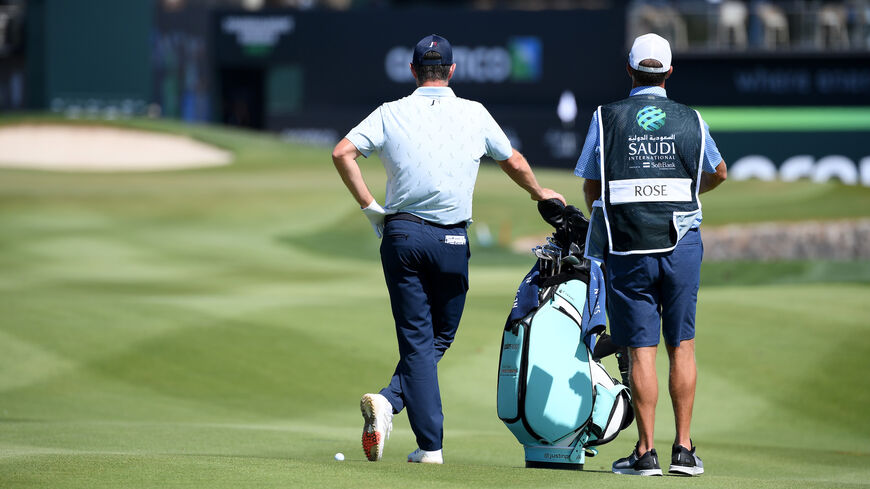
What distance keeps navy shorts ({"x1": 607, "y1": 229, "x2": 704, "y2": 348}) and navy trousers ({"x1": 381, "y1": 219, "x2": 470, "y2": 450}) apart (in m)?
0.74

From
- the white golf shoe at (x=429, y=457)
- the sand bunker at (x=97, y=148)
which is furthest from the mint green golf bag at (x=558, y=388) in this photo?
the sand bunker at (x=97, y=148)

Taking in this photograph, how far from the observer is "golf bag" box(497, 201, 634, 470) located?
6031mm

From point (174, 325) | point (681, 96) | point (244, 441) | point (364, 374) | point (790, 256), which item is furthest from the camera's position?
point (681, 96)

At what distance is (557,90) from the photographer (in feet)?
108

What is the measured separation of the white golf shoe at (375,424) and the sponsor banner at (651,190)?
1388 mm

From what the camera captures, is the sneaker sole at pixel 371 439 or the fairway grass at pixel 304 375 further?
the sneaker sole at pixel 371 439

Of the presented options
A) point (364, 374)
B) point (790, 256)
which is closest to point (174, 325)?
point (364, 374)

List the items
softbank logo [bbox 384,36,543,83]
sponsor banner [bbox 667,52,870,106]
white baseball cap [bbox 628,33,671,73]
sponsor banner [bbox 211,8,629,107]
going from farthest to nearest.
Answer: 1. softbank logo [bbox 384,36,543,83]
2. sponsor banner [bbox 211,8,629,107]
3. sponsor banner [bbox 667,52,870,106]
4. white baseball cap [bbox 628,33,671,73]

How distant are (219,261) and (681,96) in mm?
17634

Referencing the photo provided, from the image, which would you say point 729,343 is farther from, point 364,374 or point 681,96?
point 681,96

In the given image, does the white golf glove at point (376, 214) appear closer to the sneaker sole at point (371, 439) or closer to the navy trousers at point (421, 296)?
the navy trousers at point (421, 296)

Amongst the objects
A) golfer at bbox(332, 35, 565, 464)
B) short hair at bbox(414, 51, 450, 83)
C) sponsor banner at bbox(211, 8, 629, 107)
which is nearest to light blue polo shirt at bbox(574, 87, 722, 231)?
golfer at bbox(332, 35, 565, 464)

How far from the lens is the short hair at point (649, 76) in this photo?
5.83 m

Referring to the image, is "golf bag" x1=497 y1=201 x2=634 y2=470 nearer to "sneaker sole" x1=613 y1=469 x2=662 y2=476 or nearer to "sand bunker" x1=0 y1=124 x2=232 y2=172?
"sneaker sole" x1=613 y1=469 x2=662 y2=476
